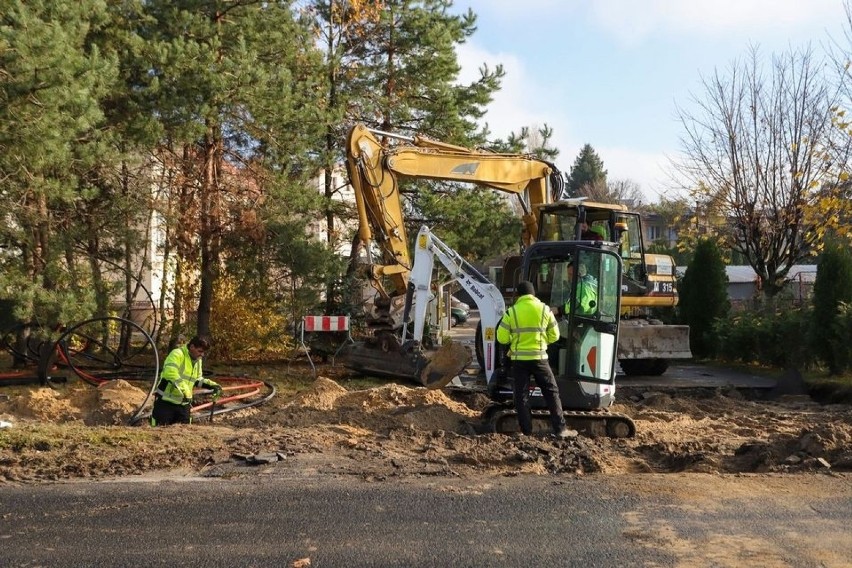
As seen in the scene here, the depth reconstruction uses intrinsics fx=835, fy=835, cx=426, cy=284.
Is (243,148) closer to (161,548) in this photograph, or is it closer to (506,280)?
(506,280)

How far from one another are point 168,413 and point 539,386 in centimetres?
420

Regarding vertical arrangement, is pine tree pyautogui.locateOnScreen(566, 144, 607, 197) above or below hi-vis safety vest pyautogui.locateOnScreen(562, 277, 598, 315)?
above

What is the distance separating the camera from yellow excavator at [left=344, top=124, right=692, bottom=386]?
44.6ft

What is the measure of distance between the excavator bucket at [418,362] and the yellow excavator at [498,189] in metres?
0.03

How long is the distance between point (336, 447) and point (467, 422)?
2.17 metres

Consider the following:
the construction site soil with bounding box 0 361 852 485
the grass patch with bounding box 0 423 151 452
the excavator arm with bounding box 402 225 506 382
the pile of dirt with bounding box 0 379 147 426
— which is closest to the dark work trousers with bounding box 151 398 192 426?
the construction site soil with bounding box 0 361 852 485

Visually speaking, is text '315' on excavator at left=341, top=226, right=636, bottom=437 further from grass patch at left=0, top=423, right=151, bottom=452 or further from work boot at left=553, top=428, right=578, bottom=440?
grass patch at left=0, top=423, right=151, bottom=452

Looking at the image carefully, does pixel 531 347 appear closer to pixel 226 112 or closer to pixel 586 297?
pixel 586 297

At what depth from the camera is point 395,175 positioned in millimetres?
13797

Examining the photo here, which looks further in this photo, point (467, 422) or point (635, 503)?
point (467, 422)

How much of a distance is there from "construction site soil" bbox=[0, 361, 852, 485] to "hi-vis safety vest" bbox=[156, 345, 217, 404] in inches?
19.0

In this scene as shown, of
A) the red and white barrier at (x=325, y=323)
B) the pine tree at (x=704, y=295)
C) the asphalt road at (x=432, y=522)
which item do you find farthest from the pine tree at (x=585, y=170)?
the asphalt road at (x=432, y=522)

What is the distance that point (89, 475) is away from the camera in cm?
718

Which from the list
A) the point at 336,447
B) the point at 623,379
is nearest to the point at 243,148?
the point at 623,379
